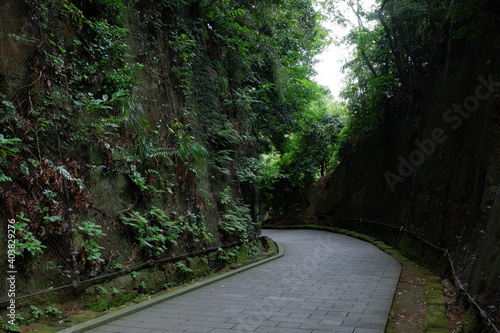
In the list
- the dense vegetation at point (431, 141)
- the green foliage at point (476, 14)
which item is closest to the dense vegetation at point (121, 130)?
the dense vegetation at point (431, 141)

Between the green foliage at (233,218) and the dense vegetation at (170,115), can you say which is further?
the green foliage at (233,218)

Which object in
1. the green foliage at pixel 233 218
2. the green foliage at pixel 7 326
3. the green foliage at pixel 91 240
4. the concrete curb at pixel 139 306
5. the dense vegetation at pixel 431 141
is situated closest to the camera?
the green foliage at pixel 7 326

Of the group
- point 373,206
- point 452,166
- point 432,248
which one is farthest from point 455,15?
point 373,206

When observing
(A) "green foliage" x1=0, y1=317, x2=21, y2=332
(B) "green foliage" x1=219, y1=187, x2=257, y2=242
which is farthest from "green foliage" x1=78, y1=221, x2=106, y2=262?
(B) "green foliage" x1=219, y1=187, x2=257, y2=242

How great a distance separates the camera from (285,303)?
249 inches

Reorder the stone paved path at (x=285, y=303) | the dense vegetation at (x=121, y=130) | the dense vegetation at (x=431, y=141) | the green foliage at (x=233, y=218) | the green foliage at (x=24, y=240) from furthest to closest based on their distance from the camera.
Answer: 1. the green foliage at (x=233, y=218)
2. the dense vegetation at (x=431, y=141)
3. the dense vegetation at (x=121, y=130)
4. the stone paved path at (x=285, y=303)
5. the green foliage at (x=24, y=240)

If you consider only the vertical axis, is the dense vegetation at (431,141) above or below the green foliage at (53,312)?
above

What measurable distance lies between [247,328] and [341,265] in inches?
223

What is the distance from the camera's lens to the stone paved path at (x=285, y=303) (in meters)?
5.11

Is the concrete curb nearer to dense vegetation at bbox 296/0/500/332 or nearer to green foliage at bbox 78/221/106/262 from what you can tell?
green foliage at bbox 78/221/106/262

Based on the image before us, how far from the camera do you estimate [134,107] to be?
751 centimetres

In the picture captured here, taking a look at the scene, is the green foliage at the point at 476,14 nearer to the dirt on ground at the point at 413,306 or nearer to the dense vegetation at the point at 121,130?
the dirt on ground at the point at 413,306

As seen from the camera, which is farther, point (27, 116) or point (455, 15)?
point (455, 15)

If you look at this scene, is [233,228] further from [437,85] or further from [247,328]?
[437,85]
